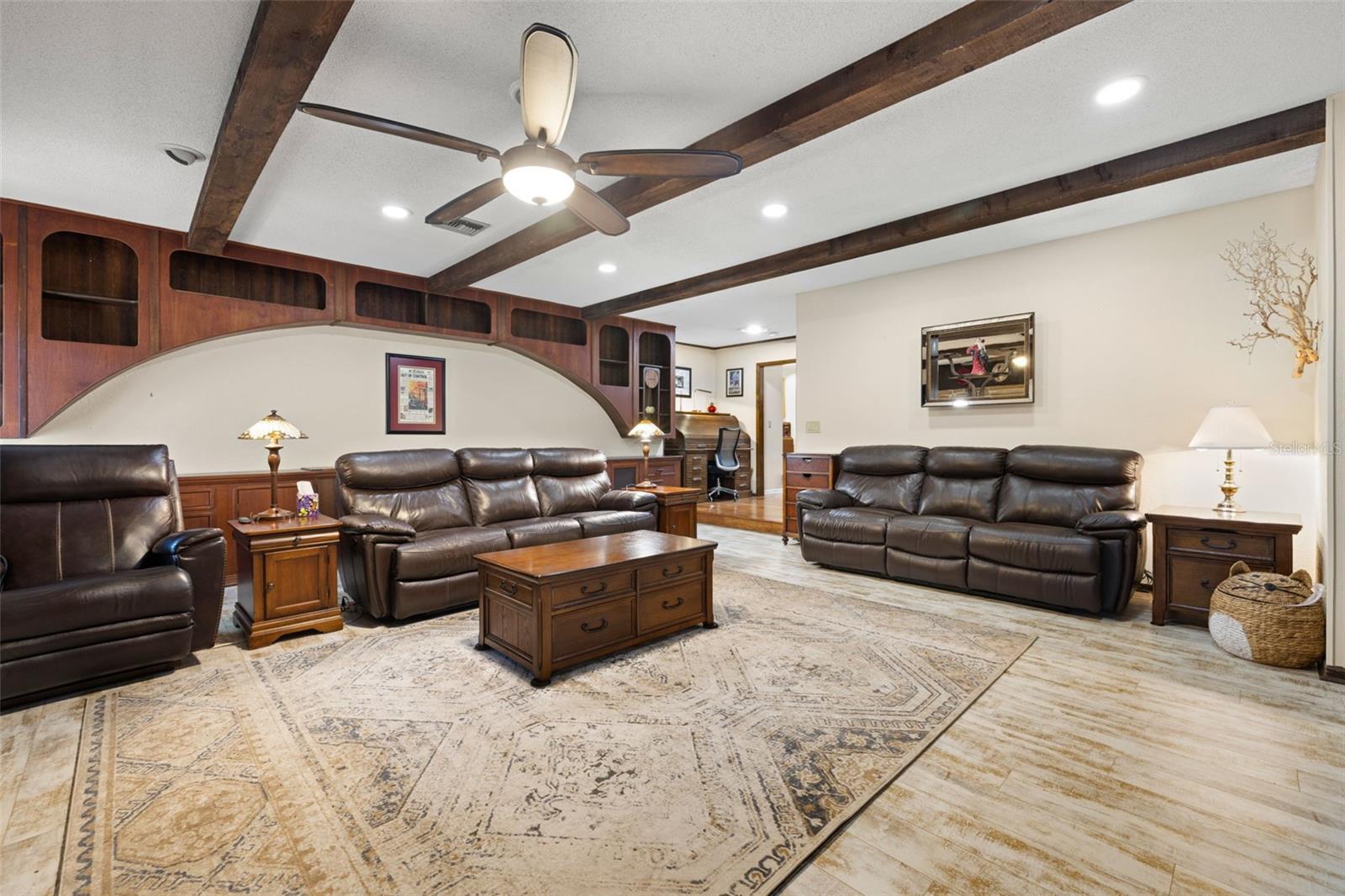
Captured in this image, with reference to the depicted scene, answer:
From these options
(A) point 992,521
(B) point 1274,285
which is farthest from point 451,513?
(B) point 1274,285

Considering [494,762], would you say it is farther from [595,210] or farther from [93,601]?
[595,210]

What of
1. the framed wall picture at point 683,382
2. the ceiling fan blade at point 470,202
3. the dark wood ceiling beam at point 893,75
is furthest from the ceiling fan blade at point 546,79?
the framed wall picture at point 683,382

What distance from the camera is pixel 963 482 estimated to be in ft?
14.9

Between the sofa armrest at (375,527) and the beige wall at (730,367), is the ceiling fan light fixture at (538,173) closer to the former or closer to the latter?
the sofa armrest at (375,527)

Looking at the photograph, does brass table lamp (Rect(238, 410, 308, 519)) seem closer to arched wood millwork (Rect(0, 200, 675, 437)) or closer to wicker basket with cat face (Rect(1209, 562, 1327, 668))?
arched wood millwork (Rect(0, 200, 675, 437))

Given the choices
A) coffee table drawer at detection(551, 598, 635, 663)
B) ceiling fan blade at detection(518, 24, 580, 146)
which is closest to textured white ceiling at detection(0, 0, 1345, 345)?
ceiling fan blade at detection(518, 24, 580, 146)

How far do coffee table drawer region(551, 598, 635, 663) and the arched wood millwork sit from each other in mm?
3713

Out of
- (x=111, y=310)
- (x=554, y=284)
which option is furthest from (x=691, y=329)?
(x=111, y=310)

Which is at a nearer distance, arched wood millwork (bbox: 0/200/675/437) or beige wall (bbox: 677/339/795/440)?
arched wood millwork (bbox: 0/200/675/437)

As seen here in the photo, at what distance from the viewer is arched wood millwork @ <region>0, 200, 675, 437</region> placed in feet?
11.9

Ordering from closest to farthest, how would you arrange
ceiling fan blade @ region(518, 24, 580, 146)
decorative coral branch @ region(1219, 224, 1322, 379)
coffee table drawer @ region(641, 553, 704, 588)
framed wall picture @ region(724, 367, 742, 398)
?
ceiling fan blade @ region(518, 24, 580, 146)
coffee table drawer @ region(641, 553, 704, 588)
decorative coral branch @ region(1219, 224, 1322, 379)
framed wall picture @ region(724, 367, 742, 398)

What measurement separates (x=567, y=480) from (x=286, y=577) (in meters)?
2.29

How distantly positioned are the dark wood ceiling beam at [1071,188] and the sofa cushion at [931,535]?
1993 mm

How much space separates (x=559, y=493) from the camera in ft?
16.1
